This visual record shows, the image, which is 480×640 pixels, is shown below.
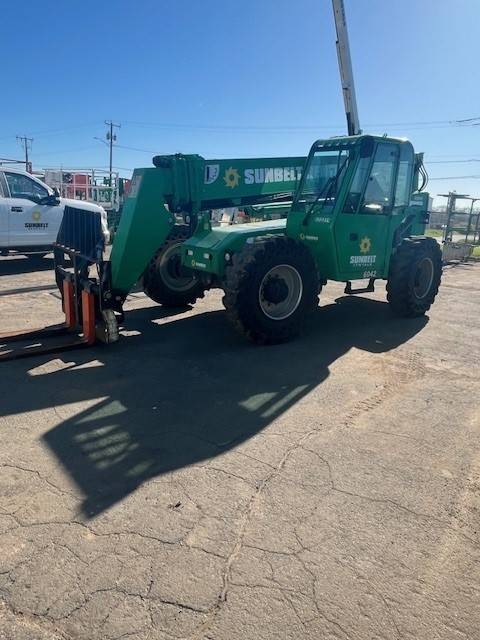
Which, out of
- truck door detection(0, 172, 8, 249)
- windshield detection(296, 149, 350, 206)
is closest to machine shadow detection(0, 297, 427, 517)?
windshield detection(296, 149, 350, 206)

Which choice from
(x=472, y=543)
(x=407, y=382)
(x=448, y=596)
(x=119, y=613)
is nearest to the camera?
(x=119, y=613)

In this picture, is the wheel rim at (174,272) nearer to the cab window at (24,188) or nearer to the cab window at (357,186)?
the cab window at (357,186)

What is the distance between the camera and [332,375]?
210 inches

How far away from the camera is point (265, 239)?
6.13 m

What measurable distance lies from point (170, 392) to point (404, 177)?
498cm

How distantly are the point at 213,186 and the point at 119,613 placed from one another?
219 inches

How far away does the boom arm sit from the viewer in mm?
9727

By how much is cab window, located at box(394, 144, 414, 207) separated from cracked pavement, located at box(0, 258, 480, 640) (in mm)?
2746

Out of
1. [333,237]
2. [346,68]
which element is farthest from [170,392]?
[346,68]

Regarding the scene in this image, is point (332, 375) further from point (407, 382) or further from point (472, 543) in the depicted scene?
point (472, 543)

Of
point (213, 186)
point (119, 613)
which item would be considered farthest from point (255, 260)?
point (119, 613)

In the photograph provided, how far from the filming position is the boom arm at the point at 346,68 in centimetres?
973

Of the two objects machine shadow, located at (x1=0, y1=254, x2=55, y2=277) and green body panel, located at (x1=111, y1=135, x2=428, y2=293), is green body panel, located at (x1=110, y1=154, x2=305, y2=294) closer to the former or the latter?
green body panel, located at (x1=111, y1=135, x2=428, y2=293)

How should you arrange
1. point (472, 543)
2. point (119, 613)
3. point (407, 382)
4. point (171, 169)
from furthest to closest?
point (171, 169) → point (407, 382) → point (472, 543) → point (119, 613)
